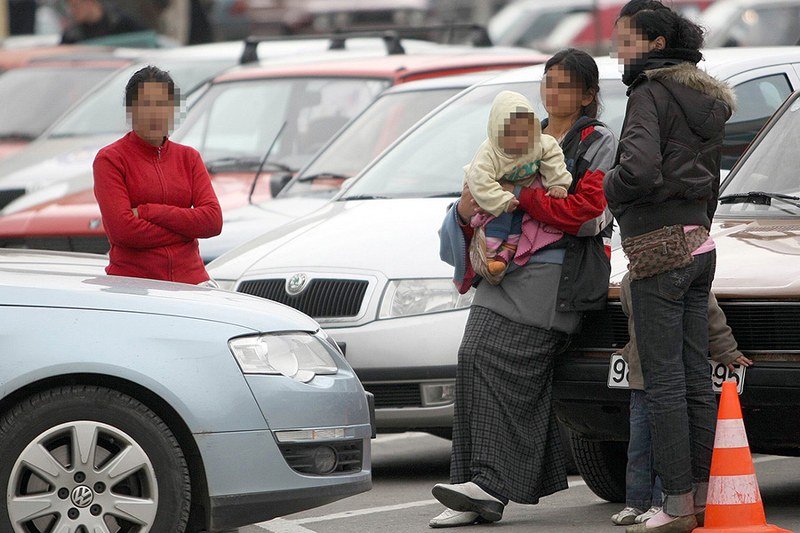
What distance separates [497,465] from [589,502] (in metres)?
0.78

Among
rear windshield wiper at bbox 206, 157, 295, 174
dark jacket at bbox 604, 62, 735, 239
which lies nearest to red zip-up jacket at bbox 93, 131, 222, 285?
dark jacket at bbox 604, 62, 735, 239

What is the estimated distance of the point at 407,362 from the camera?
6930 millimetres

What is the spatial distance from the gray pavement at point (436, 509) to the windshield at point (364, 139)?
205 cm

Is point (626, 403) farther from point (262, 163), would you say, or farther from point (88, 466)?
point (262, 163)

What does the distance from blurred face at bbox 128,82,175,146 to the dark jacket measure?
5.86ft

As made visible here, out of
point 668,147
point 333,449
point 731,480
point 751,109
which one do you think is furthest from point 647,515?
point 751,109

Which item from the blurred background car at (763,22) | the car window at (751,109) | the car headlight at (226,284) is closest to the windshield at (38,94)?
the car headlight at (226,284)

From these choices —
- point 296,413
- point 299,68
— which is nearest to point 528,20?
point 299,68

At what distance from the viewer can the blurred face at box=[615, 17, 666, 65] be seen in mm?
5633

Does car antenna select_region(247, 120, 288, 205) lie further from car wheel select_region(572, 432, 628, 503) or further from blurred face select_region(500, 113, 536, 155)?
blurred face select_region(500, 113, 536, 155)

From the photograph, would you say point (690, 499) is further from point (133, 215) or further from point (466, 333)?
point (133, 215)

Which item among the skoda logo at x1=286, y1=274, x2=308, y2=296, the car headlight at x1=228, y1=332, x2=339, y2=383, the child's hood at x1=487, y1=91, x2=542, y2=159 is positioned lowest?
the car headlight at x1=228, y1=332, x2=339, y2=383

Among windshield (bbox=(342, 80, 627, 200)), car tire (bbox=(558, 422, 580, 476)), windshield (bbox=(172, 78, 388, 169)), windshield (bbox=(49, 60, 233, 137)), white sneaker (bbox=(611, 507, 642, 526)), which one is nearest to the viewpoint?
white sneaker (bbox=(611, 507, 642, 526))

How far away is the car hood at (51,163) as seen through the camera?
11297mm
